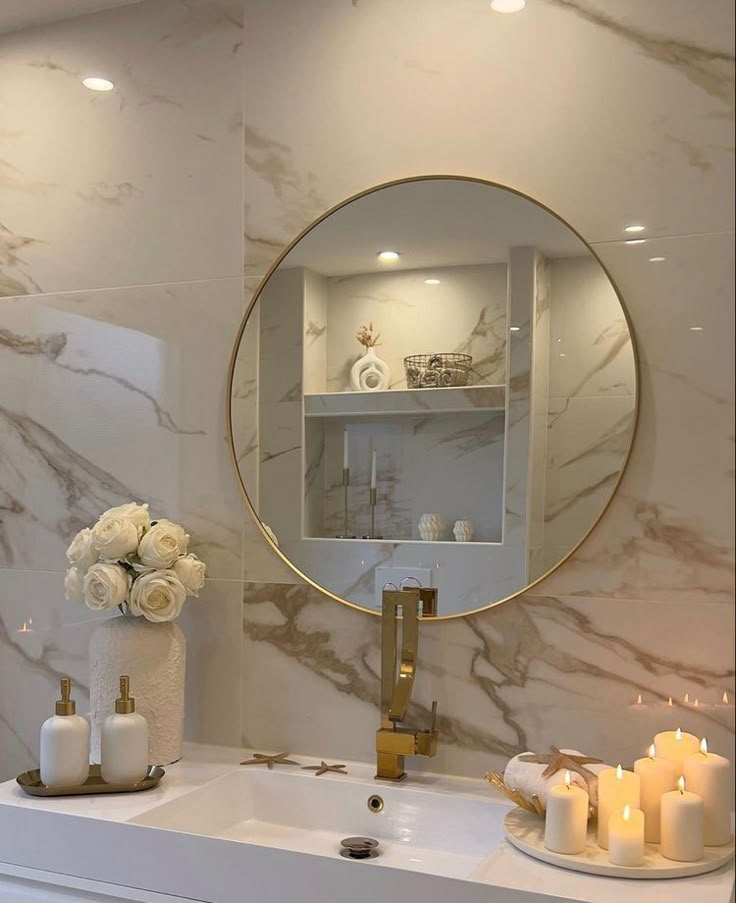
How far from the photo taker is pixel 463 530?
1.86 meters

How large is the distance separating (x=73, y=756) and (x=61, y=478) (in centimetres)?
69

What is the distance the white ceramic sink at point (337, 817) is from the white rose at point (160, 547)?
41 centimetres

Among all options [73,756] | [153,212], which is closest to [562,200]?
[153,212]

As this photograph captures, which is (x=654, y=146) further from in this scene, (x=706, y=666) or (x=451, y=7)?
(x=706, y=666)

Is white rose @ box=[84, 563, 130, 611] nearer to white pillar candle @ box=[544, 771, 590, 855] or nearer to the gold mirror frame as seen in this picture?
the gold mirror frame

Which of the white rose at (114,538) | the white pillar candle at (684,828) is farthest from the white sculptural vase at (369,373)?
the white pillar candle at (684,828)

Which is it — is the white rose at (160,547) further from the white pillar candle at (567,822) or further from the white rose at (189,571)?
the white pillar candle at (567,822)

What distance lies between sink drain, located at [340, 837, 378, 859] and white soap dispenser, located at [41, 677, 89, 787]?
1.50ft

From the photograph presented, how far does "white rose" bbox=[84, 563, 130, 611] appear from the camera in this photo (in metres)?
1.91

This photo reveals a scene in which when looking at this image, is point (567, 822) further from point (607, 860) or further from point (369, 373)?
A: point (369, 373)

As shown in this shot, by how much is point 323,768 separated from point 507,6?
140 cm

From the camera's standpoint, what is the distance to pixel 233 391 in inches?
81.8

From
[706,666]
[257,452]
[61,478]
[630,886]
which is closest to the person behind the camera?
[630,886]

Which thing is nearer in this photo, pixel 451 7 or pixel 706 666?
pixel 706 666
